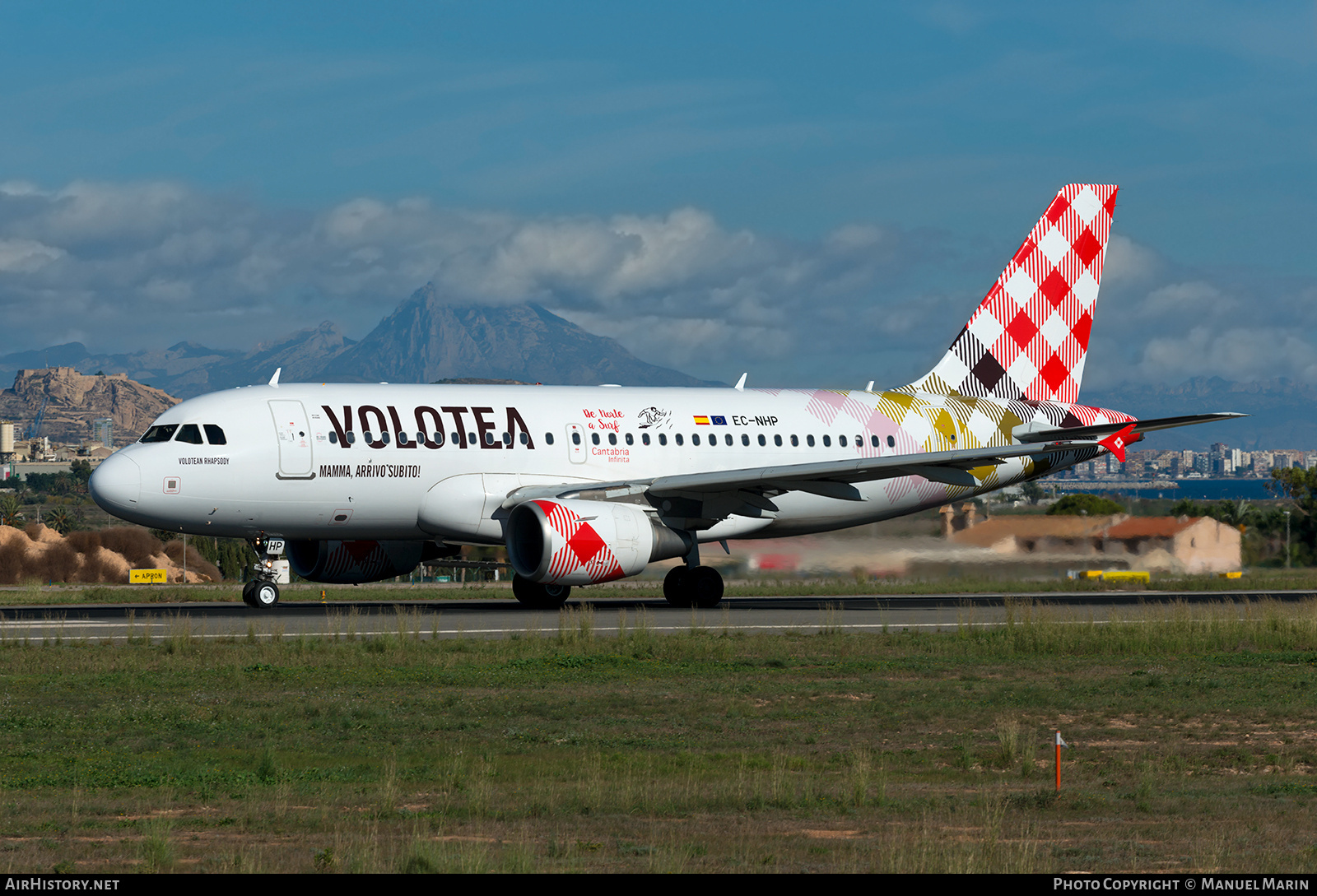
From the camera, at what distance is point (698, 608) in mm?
30578

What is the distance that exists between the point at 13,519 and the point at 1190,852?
126 metres

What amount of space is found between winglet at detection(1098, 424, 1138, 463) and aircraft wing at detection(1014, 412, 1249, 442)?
0.42 ft

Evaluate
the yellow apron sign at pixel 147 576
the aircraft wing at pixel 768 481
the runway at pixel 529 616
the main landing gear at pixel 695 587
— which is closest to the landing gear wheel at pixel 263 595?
the runway at pixel 529 616

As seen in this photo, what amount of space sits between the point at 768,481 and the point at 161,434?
37.2 feet

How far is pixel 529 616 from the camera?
91.5 feet

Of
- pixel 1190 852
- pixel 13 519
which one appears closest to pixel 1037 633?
pixel 1190 852

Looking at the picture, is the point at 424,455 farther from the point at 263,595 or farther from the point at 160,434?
the point at 160,434

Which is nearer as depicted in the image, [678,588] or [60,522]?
[678,588]

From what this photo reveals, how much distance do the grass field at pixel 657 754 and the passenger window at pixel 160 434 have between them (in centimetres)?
648

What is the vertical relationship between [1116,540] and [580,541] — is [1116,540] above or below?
below

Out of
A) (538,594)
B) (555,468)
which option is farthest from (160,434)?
(538,594)

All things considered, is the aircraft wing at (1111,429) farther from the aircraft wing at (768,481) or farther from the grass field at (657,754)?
the grass field at (657,754)

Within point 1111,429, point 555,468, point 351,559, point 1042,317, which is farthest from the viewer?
point 1042,317

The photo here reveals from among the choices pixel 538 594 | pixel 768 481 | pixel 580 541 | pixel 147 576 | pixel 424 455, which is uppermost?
pixel 424 455
